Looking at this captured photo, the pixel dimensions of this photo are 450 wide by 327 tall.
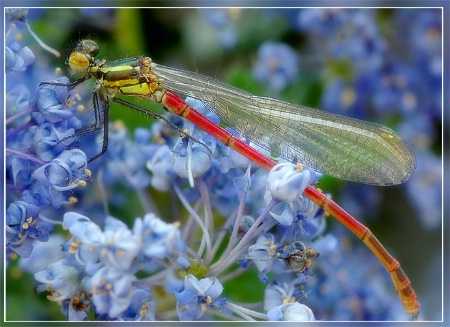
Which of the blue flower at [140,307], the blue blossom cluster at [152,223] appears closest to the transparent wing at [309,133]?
the blue blossom cluster at [152,223]

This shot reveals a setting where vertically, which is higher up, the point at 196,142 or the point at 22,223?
the point at 196,142

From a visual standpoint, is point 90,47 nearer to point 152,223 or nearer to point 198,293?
point 152,223

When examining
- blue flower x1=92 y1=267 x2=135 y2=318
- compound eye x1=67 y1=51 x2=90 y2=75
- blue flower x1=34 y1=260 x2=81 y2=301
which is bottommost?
blue flower x1=34 y1=260 x2=81 y2=301

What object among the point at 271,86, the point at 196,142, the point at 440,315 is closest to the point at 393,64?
the point at 271,86

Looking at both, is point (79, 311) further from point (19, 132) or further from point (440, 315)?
point (440, 315)

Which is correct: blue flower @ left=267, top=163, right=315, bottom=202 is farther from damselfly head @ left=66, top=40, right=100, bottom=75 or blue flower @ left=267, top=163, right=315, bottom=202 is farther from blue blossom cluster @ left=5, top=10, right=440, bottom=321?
damselfly head @ left=66, top=40, right=100, bottom=75

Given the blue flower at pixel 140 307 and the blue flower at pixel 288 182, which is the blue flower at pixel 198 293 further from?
the blue flower at pixel 288 182

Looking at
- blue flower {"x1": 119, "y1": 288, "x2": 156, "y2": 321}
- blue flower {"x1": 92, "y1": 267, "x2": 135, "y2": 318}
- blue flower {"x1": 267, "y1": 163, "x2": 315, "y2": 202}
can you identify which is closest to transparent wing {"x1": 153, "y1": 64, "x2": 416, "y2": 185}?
blue flower {"x1": 267, "y1": 163, "x2": 315, "y2": 202}
